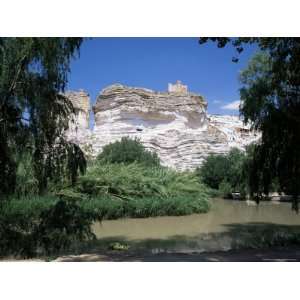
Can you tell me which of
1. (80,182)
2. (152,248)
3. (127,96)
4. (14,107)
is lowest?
(152,248)

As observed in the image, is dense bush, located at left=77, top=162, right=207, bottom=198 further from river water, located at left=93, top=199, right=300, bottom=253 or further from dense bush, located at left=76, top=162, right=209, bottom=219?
river water, located at left=93, top=199, right=300, bottom=253

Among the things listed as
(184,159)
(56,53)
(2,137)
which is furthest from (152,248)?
(184,159)

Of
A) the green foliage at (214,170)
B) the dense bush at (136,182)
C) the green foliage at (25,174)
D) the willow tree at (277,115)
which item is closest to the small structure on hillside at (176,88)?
the green foliage at (214,170)

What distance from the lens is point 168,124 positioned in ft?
46.6

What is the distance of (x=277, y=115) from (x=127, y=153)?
25.6ft

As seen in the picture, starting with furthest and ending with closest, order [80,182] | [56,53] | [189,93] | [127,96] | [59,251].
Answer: [189,93], [127,96], [80,182], [59,251], [56,53]

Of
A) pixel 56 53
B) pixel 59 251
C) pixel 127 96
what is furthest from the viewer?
pixel 127 96

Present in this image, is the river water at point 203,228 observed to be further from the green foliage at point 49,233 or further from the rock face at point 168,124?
the rock face at point 168,124

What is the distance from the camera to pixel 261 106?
4.87 metres

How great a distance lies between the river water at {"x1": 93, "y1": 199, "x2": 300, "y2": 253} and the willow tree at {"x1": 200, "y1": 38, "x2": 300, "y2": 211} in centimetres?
148

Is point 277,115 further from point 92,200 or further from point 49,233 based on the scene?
point 92,200

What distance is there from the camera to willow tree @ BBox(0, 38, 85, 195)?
391cm

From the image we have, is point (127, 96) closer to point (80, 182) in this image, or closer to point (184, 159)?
point (184, 159)
